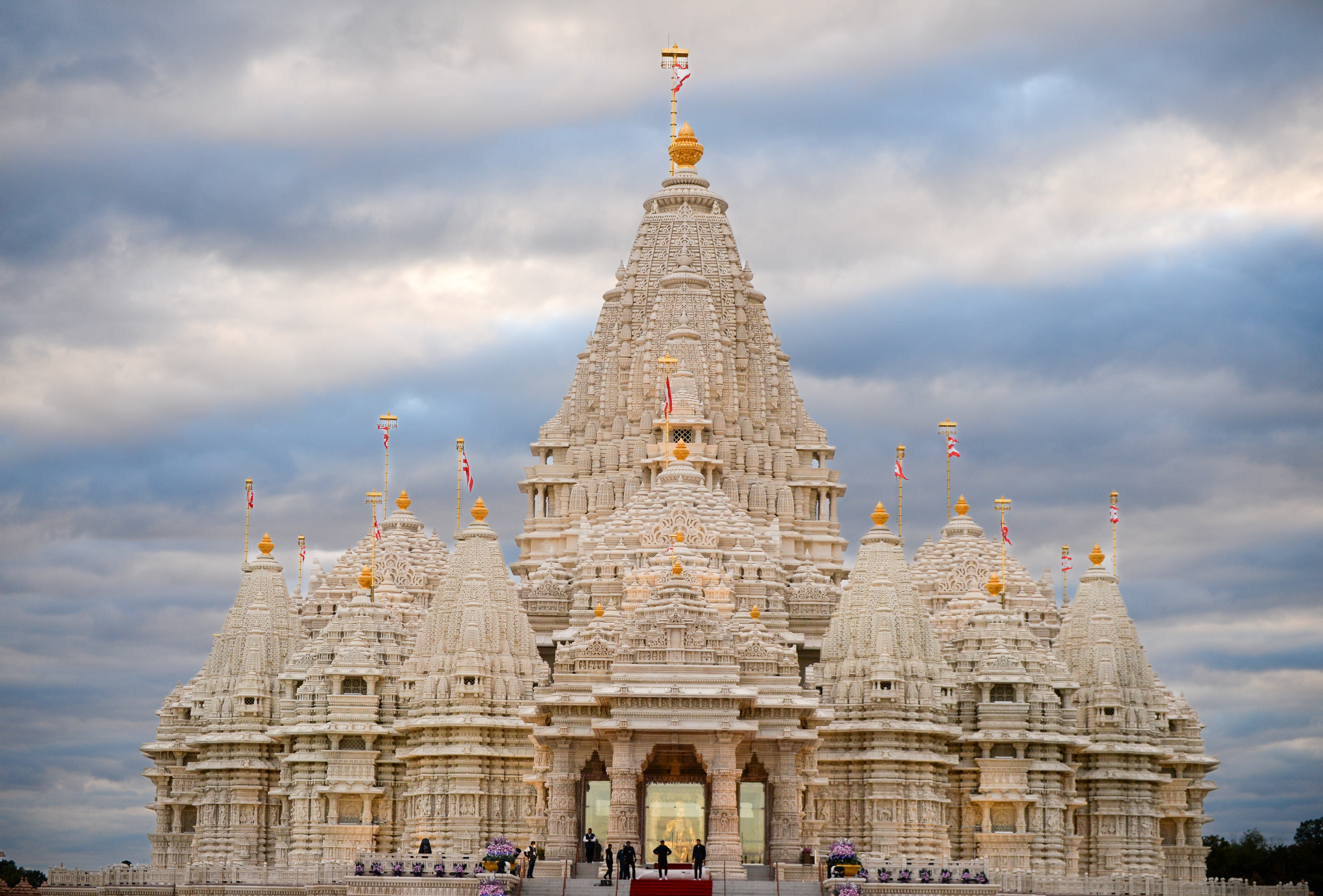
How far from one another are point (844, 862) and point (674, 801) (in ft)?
27.0

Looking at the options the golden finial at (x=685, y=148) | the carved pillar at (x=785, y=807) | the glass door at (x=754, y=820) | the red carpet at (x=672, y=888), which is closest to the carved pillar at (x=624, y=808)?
the glass door at (x=754, y=820)

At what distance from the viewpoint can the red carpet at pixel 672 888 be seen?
222ft

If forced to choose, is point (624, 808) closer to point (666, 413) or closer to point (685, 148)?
point (666, 413)

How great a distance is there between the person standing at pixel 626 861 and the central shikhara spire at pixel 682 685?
2.57 m

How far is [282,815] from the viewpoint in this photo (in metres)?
91.6

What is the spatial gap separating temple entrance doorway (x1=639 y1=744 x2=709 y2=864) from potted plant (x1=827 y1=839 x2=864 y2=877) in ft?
19.7

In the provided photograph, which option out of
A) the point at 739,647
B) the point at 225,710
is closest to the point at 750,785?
the point at 739,647

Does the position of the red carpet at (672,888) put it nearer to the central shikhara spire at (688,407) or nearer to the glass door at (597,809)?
the glass door at (597,809)

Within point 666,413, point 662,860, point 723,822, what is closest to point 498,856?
point 662,860

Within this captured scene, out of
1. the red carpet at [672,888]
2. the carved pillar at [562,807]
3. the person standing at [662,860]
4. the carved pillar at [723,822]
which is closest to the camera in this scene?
the red carpet at [672,888]

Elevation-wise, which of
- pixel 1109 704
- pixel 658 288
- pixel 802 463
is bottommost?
pixel 1109 704

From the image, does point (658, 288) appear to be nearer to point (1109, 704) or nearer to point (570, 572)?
point (570, 572)

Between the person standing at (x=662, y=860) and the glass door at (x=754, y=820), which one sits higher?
the glass door at (x=754, y=820)

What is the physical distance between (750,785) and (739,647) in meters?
4.35
